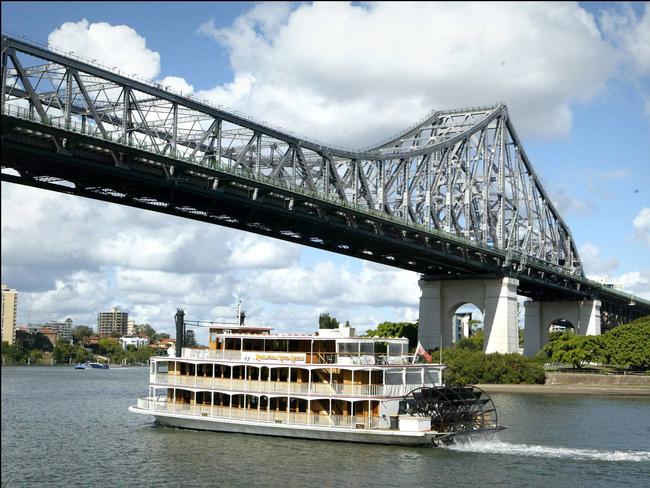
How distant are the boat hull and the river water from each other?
477 millimetres

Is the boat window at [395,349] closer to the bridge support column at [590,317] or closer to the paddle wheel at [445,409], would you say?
the paddle wheel at [445,409]

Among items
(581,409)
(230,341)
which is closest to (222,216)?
(230,341)

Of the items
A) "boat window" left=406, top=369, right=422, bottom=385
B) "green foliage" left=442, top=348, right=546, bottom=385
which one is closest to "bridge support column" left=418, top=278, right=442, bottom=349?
"green foliage" left=442, top=348, right=546, bottom=385

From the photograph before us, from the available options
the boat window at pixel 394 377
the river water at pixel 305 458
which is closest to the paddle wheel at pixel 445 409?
the boat window at pixel 394 377

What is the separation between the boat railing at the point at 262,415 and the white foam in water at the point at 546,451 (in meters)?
4.31

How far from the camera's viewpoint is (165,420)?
147 ft

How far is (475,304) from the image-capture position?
96.0m

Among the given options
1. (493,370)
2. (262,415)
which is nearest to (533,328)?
(493,370)

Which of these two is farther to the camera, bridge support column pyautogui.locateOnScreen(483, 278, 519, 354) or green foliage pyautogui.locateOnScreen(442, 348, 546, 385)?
bridge support column pyautogui.locateOnScreen(483, 278, 519, 354)

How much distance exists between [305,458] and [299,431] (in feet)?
16.0

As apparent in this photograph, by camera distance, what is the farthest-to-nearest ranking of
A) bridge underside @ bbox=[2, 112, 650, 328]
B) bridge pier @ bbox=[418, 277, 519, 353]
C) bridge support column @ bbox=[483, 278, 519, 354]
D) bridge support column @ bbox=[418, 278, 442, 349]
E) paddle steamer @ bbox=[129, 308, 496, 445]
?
bridge support column @ bbox=[418, 278, 442, 349]
bridge pier @ bbox=[418, 277, 519, 353]
bridge support column @ bbox=[483, 278, 519, 354]
bridge underside @ bbox=[2, 112, 650, 328]
paddle steamer @ bbox=[129, 308, 496, 445]

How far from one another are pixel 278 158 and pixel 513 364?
31987mm

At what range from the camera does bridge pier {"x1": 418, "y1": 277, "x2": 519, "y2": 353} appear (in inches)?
3632

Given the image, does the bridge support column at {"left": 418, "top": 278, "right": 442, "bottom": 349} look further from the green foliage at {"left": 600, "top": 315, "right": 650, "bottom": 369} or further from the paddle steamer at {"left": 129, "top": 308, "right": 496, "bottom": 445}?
the paddle steamer at {"left": 129, "top": 308, "right": 496, "bottom": 445}
